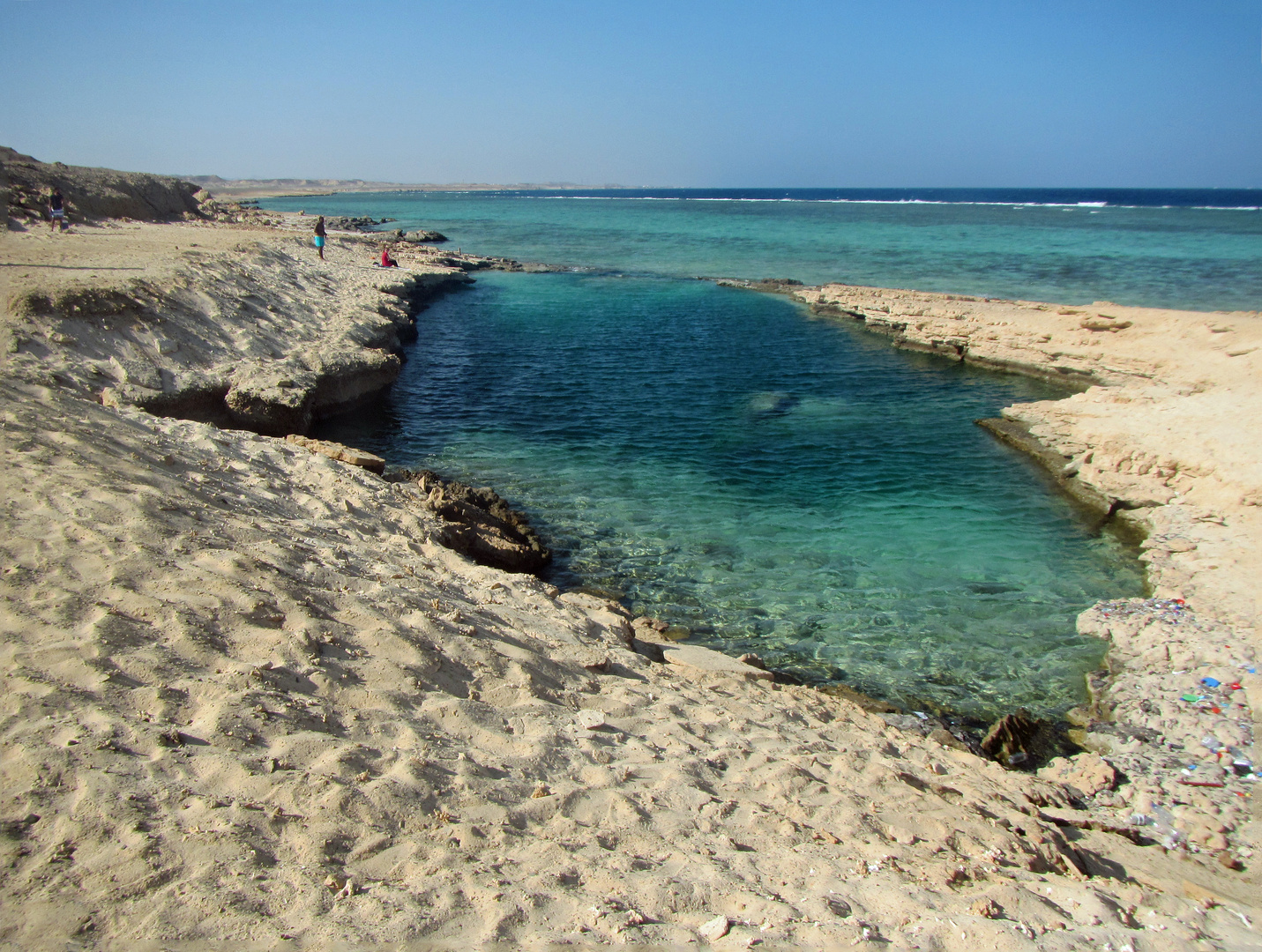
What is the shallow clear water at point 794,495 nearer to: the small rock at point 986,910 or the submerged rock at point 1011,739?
the submerged rock at point 1011,739

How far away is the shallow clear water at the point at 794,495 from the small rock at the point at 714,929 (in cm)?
444

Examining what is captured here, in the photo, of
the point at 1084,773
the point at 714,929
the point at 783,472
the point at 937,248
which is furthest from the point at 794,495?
the point at 937,248

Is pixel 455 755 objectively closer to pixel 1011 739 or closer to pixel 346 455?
pixel 1011 739

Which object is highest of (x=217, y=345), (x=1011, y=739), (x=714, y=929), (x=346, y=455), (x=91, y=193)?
(x=91, y=193)

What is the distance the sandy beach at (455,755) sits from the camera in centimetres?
318

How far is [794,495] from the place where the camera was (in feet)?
38.9

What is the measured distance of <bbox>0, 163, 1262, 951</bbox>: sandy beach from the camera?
10.4 feet

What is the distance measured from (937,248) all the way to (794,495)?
41.7m

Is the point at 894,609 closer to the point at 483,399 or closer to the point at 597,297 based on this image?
the point at 483,399

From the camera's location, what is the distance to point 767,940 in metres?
3.30

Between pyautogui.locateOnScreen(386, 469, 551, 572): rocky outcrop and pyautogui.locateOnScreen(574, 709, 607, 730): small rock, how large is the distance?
11.3 ft

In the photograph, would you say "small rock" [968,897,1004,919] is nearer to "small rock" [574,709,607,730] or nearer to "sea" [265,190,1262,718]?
"small rock" [574,709,607,730]

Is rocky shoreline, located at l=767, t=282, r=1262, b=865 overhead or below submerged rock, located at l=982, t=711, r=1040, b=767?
overhead

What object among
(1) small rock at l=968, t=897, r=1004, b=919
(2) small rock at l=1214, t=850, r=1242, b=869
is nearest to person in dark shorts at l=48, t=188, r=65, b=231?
(1) small rock at l=968, t=897, r=1004, b=919
